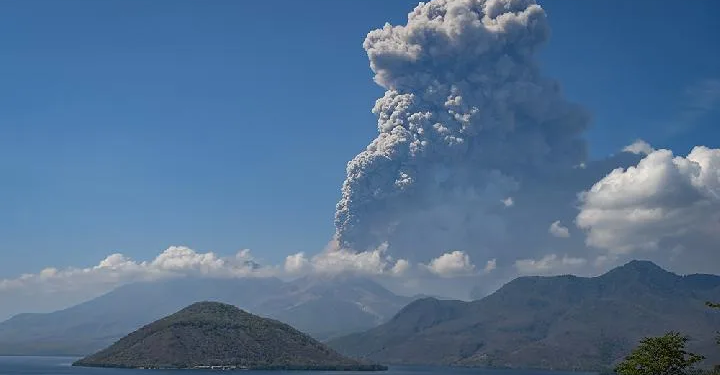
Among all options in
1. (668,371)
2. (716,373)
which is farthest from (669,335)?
(716,373)

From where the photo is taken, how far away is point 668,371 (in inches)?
3725

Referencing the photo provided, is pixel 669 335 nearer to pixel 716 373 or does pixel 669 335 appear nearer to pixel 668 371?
pixel 668 371

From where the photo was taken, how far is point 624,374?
9650 centimetres

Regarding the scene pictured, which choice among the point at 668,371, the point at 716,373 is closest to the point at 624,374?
the point at 668,371

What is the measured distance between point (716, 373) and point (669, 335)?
51.5 feet

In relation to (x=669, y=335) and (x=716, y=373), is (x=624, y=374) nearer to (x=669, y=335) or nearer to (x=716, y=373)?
(x=669, y=335)

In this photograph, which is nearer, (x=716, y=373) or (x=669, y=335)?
(x=669, y=335)

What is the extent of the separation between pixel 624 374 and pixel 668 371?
16.8ft

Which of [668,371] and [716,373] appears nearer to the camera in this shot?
[668,371]

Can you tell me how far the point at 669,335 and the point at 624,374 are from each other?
8863 mm

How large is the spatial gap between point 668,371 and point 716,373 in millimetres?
19867

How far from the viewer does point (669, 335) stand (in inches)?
3939

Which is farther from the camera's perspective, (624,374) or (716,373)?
(716,373)

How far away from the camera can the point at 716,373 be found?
110 meters
